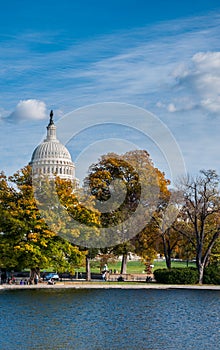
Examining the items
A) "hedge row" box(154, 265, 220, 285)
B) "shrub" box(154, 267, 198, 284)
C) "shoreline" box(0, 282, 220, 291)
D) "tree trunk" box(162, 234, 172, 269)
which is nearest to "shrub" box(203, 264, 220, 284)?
"hedge row" box(154, 265, 220, 285)

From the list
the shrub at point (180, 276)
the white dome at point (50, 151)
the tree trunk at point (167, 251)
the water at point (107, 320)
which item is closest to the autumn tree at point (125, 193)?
the tree trunk at point (167, 251)

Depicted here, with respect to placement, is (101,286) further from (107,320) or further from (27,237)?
(107,320)

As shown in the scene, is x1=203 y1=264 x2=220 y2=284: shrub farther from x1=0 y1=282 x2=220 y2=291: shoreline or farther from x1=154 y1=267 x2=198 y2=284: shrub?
x1=0 y1=282 x2=220 y2=291: shoreline

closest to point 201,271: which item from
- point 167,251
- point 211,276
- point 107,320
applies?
point 211,276

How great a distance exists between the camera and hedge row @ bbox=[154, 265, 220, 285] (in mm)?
47531

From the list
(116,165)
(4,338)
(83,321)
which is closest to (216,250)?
(116,165)

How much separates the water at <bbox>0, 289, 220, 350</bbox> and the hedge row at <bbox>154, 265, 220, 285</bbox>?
7997 mm

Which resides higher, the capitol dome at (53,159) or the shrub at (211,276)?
the capitol dome at (53,159)

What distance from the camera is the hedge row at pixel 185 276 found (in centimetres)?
4753

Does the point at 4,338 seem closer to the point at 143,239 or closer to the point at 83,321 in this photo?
the point at 83,321

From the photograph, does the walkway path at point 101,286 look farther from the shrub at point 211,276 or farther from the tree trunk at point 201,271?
the shrub at point 211,276

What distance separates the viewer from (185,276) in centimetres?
4759

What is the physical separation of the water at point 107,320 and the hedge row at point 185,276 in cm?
800

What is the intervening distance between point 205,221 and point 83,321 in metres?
27.3
